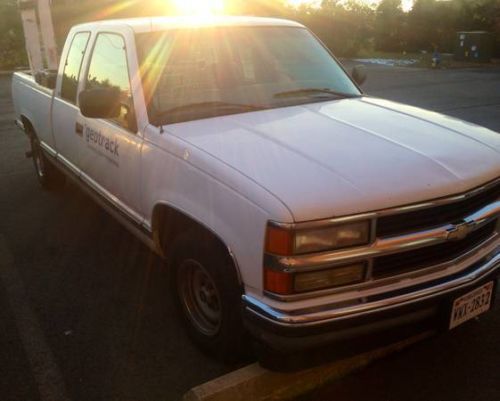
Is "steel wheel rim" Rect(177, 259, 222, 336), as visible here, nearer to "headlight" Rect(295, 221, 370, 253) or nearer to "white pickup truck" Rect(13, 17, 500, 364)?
"white pickup truck" Rect(13, 17, 500, 364)

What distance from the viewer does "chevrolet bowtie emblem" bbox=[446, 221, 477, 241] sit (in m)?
2.47

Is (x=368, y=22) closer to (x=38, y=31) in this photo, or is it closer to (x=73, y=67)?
(x=38, y=31)

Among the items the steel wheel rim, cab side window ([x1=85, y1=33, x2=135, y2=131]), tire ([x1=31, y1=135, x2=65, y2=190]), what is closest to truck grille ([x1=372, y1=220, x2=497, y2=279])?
the steel wheel rim

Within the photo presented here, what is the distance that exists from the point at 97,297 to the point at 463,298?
2.48 meters

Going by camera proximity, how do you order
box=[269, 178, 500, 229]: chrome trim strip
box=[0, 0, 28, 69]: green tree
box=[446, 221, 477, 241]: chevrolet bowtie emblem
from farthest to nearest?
box=[0, 0, 28, 69]: green tree
box=[446, 221, 477, 241]: chevrolet bowtie emblem
box=[269, 178, 500, 229]: chrome trim strip

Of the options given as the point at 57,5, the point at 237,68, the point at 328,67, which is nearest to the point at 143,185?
the point at 237,68

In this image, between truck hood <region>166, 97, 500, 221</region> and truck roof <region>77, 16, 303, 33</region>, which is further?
truck roof <region>77, 16, 303, 33</region>

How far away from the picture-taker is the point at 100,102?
10.8 feet

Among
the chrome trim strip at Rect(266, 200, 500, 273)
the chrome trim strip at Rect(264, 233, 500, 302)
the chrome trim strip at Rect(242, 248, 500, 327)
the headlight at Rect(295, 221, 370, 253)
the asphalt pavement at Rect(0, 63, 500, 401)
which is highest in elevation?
the headlight at Rect(295, 221, 370, 253)

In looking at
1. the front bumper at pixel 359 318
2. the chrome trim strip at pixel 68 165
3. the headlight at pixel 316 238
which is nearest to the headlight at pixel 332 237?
the headlight at pixel 316 238

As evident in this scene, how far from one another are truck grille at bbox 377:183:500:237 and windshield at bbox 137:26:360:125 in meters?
1.38

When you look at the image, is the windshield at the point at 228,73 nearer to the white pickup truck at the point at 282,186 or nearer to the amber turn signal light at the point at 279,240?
the white pickup truck at the point at 282,186

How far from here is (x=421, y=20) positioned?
1352 inches

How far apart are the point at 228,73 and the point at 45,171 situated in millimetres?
3377
